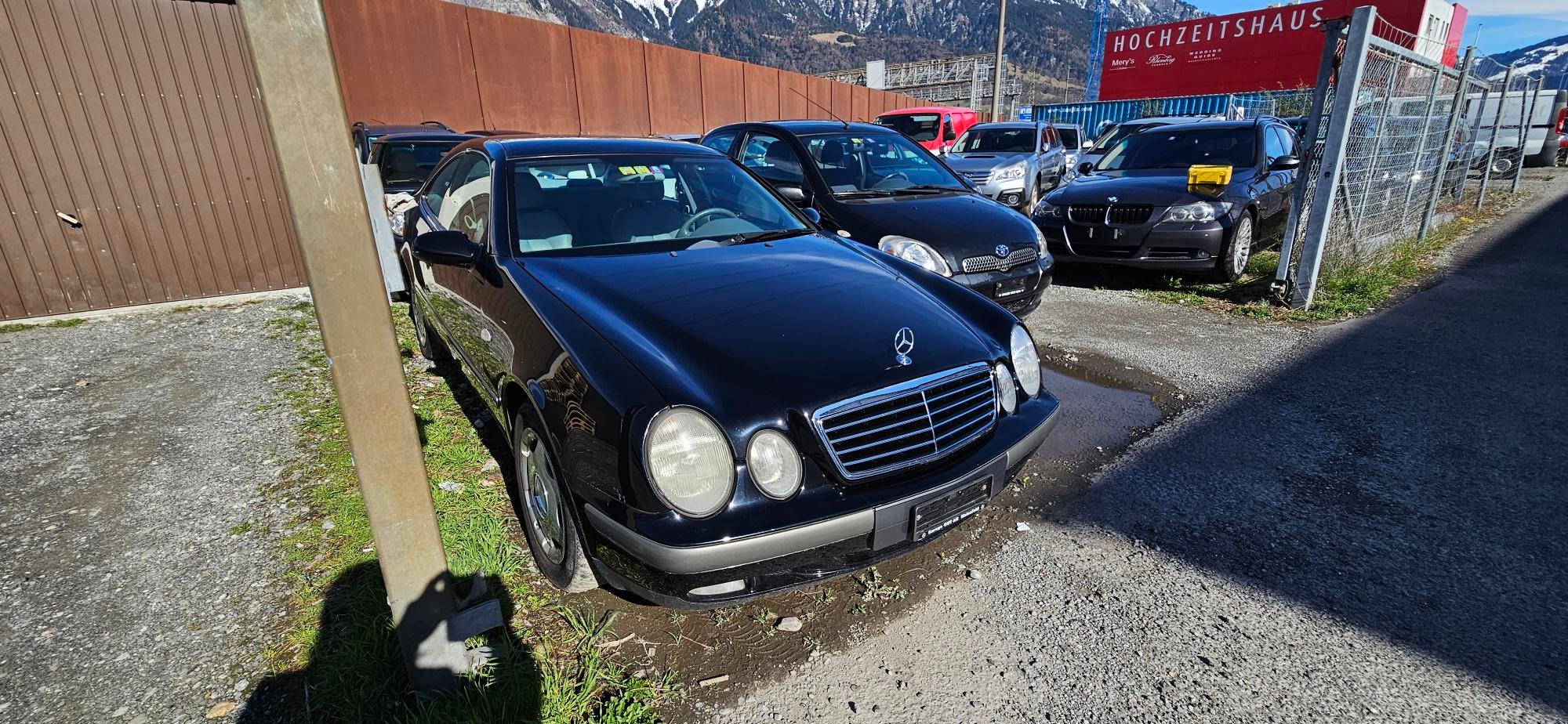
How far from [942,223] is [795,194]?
1057 millimetres

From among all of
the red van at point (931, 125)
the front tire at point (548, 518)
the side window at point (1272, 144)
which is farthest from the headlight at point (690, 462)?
the red van at point (931, 125)

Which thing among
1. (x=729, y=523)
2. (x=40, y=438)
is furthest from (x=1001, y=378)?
(x=40, y=438)

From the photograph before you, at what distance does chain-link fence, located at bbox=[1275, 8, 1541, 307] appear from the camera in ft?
17.7

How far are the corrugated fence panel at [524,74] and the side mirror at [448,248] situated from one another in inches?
458

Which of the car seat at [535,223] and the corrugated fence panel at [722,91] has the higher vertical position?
the corrugated fence panel at [722,91]

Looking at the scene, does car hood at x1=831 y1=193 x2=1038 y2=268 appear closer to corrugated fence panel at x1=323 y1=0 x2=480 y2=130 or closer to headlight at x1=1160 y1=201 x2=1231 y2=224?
headlight at x1=1160 y1=201 x2=1231 y2=224

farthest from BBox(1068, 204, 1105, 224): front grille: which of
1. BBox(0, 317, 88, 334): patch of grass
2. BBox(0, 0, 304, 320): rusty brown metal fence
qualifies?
BBox(0, 317, 88, 334): patch of grass

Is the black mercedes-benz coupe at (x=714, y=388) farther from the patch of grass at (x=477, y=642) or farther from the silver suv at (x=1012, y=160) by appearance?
the silver suv at (x=1012, y=160)

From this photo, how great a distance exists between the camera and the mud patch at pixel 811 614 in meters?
2.14

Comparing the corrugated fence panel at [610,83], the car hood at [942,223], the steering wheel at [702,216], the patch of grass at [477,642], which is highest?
the corrugated fence panel at [610,83]

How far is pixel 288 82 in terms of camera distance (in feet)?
4.80

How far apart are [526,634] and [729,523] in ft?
2.95

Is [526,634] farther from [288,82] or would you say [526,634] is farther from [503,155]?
[503,155]

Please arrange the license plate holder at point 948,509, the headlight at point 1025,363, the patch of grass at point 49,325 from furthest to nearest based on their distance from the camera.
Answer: the patch of grass at point 49,325 < the headlight at point 1025,363 < the license plate holder at point 948,509
